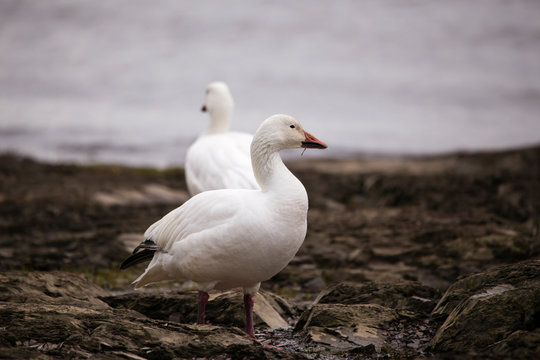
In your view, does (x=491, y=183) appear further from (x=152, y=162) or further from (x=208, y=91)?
(x=152, y=162)

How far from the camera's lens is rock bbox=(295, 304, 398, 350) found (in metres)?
5.12

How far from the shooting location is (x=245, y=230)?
16.9ft

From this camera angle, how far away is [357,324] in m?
5.30

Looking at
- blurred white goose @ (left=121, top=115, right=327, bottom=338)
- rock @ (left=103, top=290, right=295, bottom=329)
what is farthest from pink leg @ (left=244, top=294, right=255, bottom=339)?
rock @ (left=103, top=290, right=295, bottom=329)

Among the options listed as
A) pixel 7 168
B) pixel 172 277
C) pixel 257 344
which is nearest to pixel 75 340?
pixel 257 344

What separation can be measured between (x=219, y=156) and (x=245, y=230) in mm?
3728

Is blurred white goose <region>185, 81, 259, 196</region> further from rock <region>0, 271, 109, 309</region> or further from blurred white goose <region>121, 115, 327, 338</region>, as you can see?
rock <region>0, 271, 109, 309</region>

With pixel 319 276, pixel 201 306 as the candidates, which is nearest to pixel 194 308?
pixel 201 306

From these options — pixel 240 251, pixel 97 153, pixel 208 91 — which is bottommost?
pixel 97 153

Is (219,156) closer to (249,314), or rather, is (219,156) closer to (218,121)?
(218,121)

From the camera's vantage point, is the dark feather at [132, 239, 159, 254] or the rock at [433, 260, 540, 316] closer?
the rock at [433, 260, 540, 316]

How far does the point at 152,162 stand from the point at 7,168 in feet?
32.4

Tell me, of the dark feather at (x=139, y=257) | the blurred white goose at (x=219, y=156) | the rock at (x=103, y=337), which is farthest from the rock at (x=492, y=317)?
the blurred white goose at (x=219, y=156)

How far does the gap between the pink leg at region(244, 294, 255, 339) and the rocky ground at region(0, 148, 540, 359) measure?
20 cm
